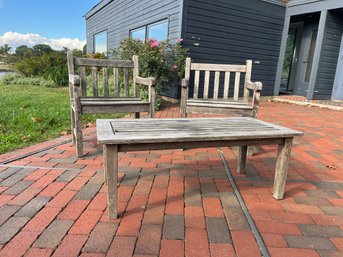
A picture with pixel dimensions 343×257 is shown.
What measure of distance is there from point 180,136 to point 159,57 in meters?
4.15

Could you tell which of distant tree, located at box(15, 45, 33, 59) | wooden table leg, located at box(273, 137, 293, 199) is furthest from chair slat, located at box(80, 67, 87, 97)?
distant tree, located at box(15, 45, 33, 59)

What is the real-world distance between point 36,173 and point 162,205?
3.69 feet

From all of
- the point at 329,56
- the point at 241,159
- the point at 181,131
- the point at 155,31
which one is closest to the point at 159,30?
the point at 155,31

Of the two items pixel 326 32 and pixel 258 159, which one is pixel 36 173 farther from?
pixel 326 32

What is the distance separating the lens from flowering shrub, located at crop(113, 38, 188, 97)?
17.5 feet

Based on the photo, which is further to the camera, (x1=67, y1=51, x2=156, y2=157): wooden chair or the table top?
(x1=67, y1=51, x2=156, y2=157): wooden chair

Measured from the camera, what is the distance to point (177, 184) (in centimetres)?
207

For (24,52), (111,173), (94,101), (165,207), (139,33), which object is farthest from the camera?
(24,52)

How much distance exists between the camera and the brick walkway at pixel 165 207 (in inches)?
53.9

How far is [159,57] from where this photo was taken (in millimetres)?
5383

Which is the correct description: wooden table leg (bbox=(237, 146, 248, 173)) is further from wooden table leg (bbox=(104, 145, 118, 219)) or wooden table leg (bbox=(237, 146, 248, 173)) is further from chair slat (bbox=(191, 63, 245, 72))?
chair slat (bbox=(191, 63, 245, 72))

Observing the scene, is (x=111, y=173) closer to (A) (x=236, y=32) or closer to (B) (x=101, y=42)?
(A) (x=236, y=32)

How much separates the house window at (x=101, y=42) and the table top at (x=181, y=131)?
38.6 ft

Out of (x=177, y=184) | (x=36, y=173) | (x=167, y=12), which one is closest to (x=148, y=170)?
(x=177, y=184)
